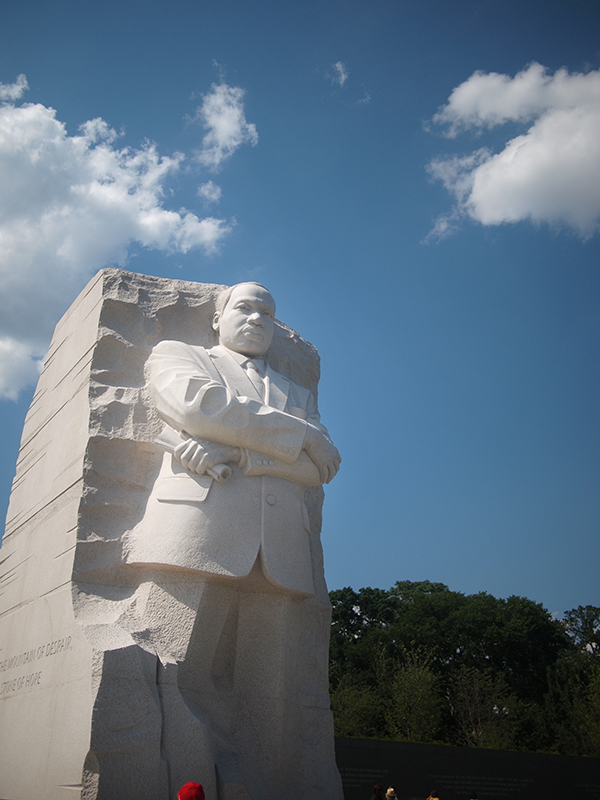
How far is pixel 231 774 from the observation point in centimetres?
383

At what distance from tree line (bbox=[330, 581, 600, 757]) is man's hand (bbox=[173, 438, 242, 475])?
1616 centimetres

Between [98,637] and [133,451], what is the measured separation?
4.39 ft

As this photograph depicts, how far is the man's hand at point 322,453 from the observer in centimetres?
467

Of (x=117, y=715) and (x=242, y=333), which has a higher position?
(x=242, y=333)

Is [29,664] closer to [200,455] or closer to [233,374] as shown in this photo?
[200,455]

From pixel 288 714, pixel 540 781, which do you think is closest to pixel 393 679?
pixel 540 781

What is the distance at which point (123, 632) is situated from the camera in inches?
156

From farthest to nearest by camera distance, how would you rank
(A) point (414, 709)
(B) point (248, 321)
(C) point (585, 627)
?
(C) point (585, 627) < (A) point (414, 709) < (B) point (248, 321)

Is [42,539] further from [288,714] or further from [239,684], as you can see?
[288,714]

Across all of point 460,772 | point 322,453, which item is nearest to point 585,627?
point 460,772

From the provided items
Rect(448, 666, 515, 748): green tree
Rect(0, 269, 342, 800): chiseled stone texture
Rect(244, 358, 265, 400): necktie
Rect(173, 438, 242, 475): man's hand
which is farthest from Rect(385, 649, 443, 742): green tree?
Rect(173, 438, 242, 475): man's hand

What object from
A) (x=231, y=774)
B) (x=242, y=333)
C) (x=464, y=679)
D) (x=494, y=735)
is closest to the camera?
(x=231, y=774)

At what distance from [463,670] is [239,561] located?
20469 millimetres

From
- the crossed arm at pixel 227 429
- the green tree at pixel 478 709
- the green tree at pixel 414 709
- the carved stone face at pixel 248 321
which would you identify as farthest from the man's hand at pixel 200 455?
the green tree at pixel 478 709
